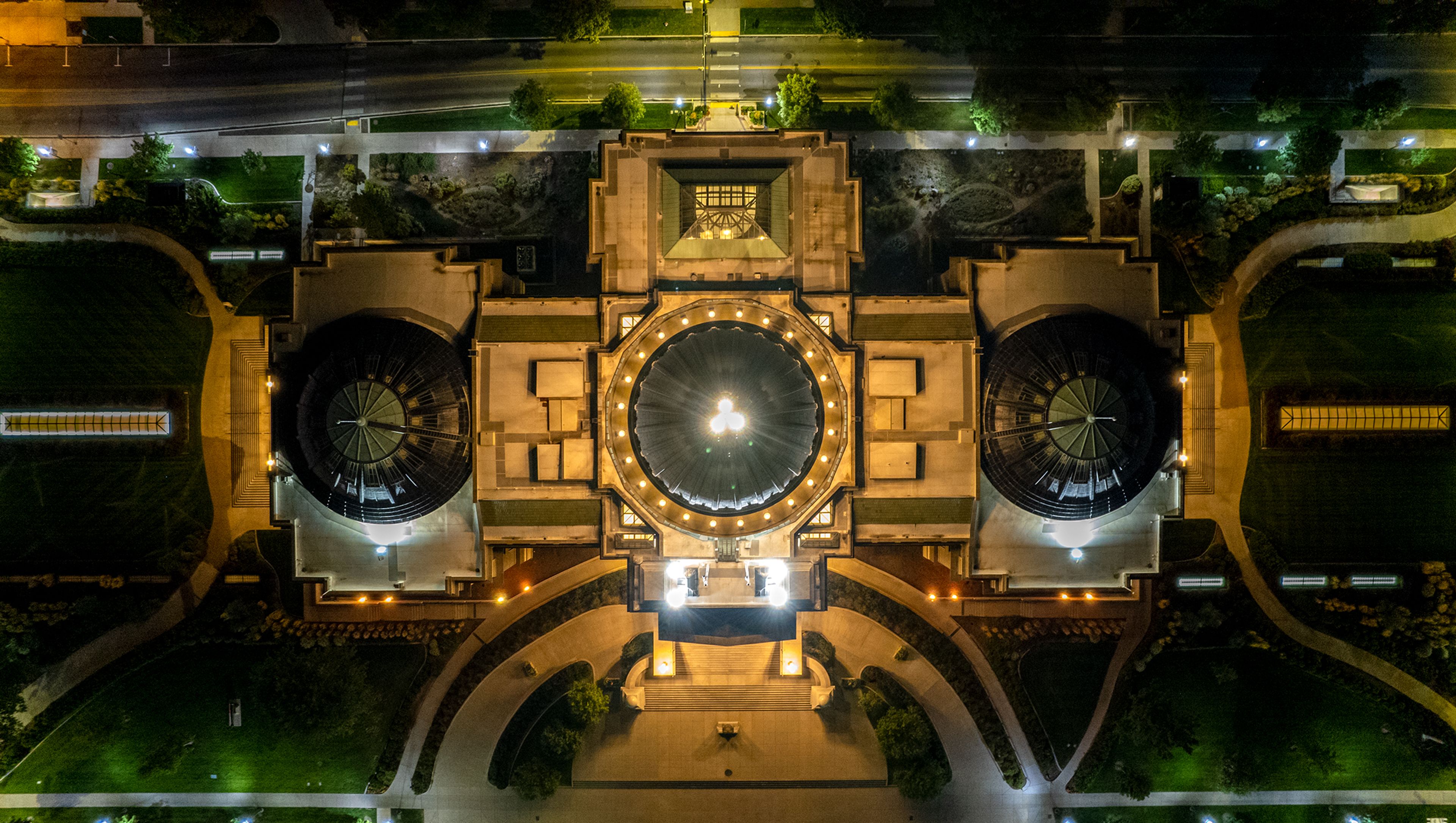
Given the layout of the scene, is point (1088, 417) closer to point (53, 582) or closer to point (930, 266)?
point (930, 266)

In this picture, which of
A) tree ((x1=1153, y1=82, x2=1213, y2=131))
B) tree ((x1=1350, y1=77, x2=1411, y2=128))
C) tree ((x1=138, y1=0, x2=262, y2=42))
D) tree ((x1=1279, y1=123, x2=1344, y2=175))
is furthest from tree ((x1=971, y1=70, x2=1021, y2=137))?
tree ((x1=138, y1=0, x2=262, y2=42))

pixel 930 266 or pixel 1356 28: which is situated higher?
pixel 1356 28

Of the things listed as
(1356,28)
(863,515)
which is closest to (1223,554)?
(863,515)

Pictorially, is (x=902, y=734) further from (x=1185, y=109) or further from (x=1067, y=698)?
(x=1185, y=109)

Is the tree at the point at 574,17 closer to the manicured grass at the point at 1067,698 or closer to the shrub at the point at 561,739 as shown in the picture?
the shrub at the point at 561,739

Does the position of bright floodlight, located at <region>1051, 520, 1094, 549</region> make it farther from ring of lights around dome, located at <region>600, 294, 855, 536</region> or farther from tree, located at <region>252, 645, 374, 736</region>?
tree, located at <region>252, 645, 374, 736</region>

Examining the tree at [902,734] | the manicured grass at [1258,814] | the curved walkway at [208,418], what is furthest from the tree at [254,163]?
the manicured grass at [1258,814]
